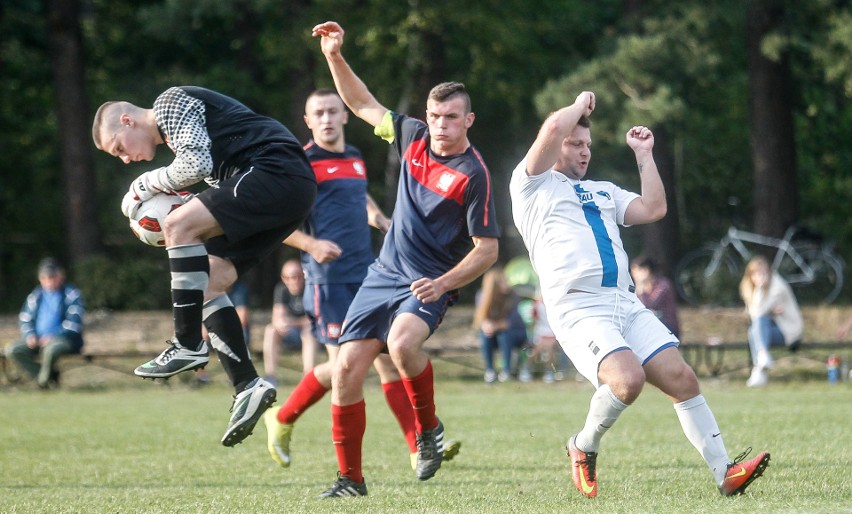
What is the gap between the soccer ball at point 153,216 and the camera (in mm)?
6582

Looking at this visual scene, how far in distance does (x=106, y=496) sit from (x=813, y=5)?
61.3 feet

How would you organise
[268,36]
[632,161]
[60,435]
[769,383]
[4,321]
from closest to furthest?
[60,435] < [769,383] < [4,321] < [268,36] < [632,161]

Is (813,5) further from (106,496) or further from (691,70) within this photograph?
(106,496)

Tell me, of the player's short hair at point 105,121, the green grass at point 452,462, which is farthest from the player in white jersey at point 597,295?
the player's short hair at point 105,121

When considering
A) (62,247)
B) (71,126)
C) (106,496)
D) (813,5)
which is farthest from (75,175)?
(106,496)

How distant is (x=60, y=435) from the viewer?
11.7 meters

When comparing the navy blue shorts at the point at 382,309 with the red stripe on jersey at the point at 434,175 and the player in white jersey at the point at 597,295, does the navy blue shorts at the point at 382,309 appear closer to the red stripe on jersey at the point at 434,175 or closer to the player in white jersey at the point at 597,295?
the red stripe on jersey at the point at 434,175

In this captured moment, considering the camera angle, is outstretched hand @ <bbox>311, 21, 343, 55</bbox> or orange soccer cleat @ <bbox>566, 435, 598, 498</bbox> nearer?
orange soccer cleat @ <bbox>566, 435, 598, 498</bbox>

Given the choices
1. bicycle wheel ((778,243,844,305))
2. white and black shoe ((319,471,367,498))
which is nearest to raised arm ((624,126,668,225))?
white and black shoe ((319,471,367,498))

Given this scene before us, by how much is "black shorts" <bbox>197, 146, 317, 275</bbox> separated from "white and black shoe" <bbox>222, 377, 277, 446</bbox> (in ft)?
2.41

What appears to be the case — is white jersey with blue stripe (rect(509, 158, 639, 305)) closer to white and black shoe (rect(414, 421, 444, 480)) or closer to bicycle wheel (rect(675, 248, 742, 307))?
white and black shoe (rect(414, 421, 444, 480))

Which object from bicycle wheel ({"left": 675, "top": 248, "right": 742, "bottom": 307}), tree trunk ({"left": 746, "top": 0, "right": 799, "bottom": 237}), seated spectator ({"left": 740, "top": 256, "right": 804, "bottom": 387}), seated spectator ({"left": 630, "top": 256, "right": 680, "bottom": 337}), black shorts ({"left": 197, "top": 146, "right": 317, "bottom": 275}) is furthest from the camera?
tree trunk ({"left": 746, "top": 0, "right": 799, "bottom": 237})

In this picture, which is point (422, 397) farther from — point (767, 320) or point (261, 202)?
point (767, 320)

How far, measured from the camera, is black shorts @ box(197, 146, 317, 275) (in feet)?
21.2
